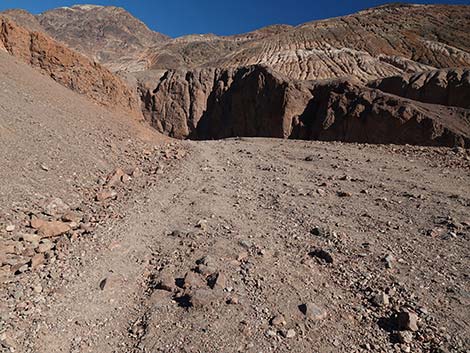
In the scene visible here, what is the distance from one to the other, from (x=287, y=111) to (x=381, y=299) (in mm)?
20718

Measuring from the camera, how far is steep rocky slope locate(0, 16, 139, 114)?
1371cm

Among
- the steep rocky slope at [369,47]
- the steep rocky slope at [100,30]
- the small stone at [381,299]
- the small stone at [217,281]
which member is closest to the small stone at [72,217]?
the small stone at [217,281]

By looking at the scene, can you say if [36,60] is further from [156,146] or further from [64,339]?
[64,339]

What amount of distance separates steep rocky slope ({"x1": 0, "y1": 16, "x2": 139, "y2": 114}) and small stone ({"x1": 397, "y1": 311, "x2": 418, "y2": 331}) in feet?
43.4

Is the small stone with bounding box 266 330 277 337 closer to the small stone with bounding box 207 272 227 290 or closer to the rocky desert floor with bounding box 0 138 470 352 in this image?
the rocky desert floor with bounding box 0 138 470 352

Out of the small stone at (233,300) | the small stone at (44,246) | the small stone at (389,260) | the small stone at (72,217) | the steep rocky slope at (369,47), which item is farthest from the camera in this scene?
the steep rocky slope at (369,47)

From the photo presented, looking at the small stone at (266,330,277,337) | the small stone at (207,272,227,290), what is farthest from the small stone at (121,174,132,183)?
the small stone at (266,330,277,337)

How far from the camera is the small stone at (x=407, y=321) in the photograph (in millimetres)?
3910

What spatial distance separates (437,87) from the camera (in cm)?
2239

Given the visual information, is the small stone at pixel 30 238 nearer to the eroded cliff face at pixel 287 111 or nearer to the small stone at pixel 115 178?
the small stone at pixel 115 178

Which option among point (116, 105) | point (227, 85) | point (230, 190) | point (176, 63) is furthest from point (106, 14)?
point (230, 190)

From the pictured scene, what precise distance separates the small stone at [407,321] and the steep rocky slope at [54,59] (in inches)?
521

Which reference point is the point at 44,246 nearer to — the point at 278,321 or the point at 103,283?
the point at 103,283

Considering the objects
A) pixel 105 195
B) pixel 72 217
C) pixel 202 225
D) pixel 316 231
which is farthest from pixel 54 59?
pixel 316 231
